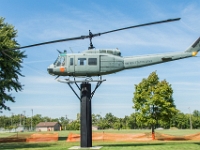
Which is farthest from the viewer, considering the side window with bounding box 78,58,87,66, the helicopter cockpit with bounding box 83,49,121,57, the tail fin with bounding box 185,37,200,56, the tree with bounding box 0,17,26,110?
the tree with bounding box 0,17,26,110

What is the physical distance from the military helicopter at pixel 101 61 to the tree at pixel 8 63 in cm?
979

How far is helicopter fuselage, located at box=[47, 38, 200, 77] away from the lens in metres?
19.6

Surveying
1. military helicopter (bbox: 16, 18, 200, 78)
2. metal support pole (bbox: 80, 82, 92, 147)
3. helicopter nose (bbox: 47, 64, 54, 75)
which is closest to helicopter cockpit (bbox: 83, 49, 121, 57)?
military helicopter (bbox: 16, 18, 200, 78)

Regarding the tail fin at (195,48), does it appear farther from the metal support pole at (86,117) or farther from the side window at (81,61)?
the metal support pole at (86,117)

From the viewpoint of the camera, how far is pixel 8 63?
28.3m

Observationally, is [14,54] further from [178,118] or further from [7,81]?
[178,118]

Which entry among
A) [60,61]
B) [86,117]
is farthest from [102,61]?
[86,117]

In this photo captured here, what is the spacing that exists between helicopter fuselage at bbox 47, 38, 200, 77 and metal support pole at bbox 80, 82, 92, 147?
129 cm

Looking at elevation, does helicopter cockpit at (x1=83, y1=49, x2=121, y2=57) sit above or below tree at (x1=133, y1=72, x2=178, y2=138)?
above

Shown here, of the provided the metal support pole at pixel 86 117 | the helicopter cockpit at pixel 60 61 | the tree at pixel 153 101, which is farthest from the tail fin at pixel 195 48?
the tree at pixel 153 101

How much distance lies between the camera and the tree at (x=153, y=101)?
33906 millimetres

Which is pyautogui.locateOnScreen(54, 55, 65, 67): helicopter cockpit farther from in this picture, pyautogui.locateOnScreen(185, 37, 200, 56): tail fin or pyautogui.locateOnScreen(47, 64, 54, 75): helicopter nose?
pyautogui.locateOnScreen(185, 37, 200, 56): tail fin

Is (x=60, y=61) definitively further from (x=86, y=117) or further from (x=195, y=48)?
(x=195, y=48)

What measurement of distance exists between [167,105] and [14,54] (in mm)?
19609
